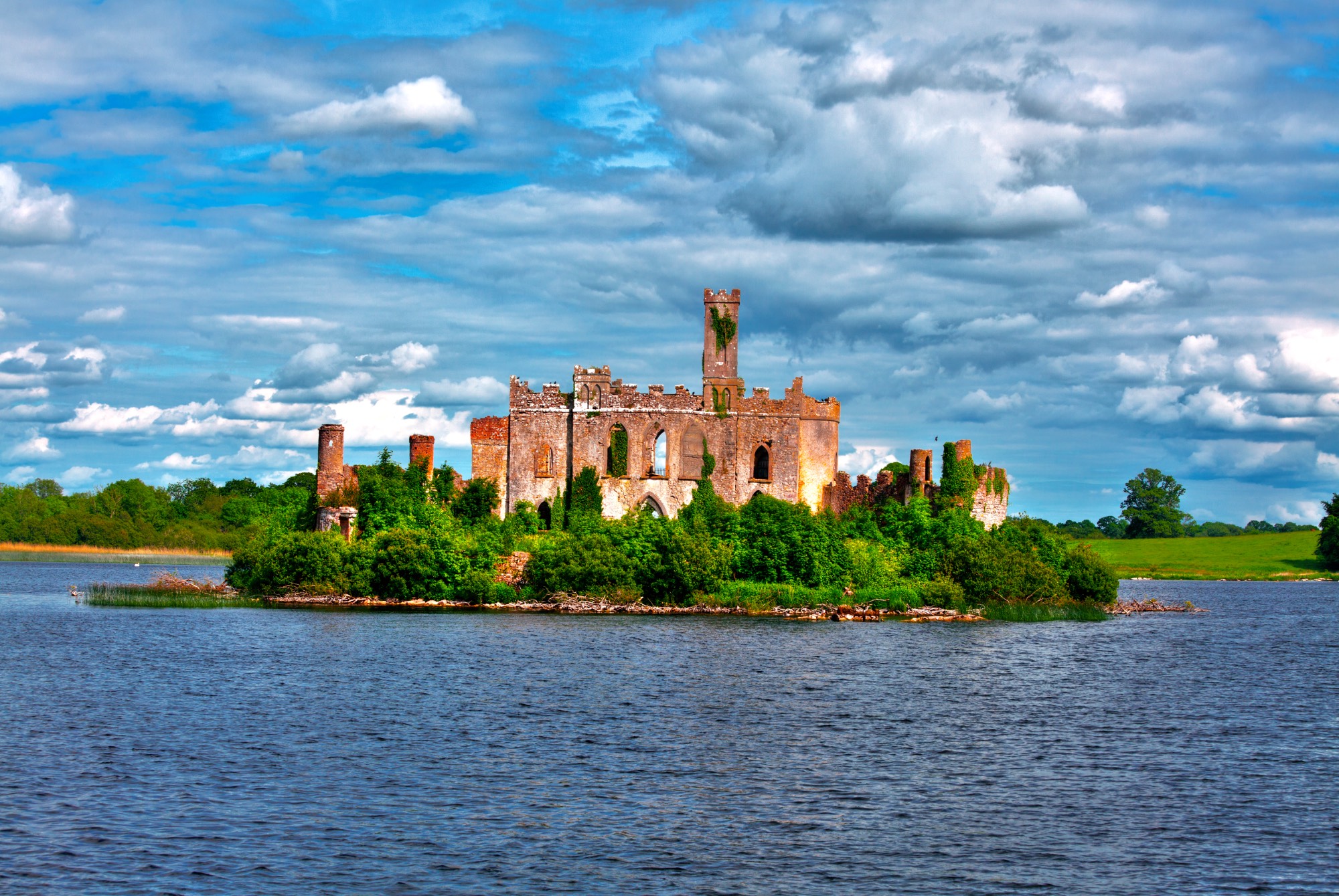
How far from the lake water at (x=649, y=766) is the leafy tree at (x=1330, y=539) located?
72828 mm

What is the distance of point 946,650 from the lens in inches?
1679

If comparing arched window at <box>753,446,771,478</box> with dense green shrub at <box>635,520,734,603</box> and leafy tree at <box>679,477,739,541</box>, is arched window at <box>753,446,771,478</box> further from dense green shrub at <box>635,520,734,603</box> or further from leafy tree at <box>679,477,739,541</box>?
dense green shrub at <box>635,520,734,603</box>

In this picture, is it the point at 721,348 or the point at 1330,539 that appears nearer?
the point at 721,348

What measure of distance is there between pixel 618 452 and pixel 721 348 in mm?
7416

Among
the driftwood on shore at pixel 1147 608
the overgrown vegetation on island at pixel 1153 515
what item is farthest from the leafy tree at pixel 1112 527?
the driftwood on shore at pixel 1147 608

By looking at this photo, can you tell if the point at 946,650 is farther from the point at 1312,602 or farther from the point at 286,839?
the point at 1312,602

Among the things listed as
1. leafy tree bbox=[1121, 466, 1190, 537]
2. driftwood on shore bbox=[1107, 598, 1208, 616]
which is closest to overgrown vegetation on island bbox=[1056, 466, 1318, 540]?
leafy tree bbox=[1121, 466, 1190, 537]

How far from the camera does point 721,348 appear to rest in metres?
64.9

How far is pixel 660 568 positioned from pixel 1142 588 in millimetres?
53578

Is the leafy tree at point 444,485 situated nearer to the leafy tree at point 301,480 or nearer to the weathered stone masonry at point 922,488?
the weathered stone masonry at point 922,488

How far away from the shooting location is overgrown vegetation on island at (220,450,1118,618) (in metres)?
54.5

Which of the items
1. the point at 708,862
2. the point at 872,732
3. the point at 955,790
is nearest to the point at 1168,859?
the point at 955,790

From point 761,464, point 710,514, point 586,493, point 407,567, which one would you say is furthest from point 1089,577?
point 407,567

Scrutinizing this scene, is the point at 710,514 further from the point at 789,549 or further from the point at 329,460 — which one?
the point at 329,460
